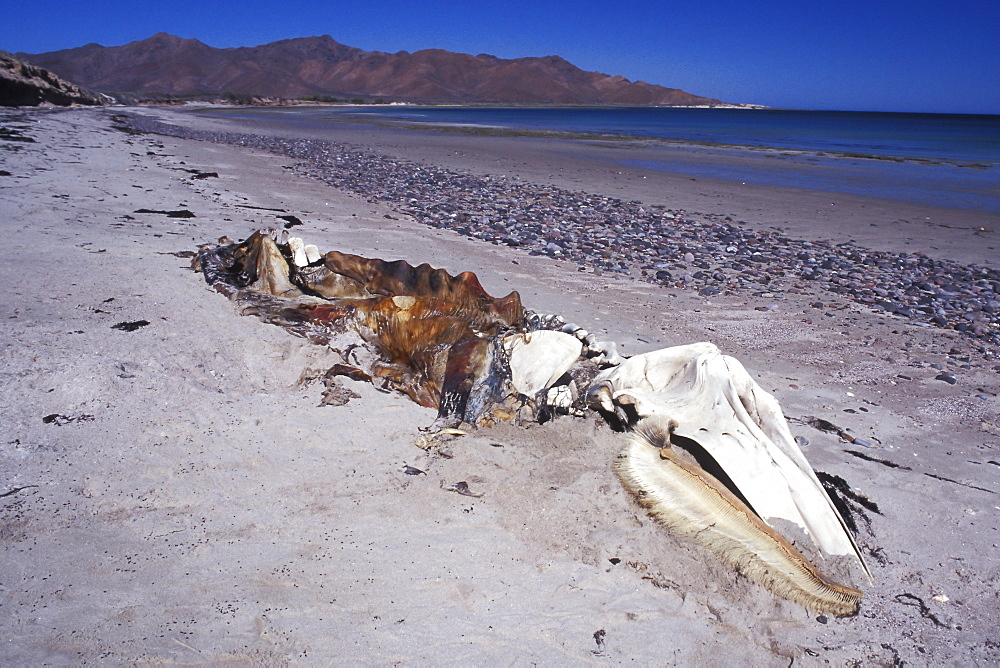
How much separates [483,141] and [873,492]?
24261 millimetres

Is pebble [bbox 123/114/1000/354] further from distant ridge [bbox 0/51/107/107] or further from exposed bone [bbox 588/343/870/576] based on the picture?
distant ridge [bbox 0/51/107/107]

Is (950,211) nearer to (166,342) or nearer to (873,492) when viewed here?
(873,492)

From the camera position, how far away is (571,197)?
38.7ft

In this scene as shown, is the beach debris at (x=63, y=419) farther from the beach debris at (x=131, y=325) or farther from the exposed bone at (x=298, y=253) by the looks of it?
the exposed bone at (x=298, y=253)

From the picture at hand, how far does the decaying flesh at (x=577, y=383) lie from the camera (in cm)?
241

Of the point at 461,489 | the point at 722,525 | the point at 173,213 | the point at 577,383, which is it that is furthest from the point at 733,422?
the point at 173,213

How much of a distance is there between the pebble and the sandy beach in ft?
4.02

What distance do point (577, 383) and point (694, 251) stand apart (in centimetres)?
523

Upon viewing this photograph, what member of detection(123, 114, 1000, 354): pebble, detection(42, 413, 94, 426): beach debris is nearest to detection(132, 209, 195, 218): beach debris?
detection(123, 114, 1000, 354): pebble

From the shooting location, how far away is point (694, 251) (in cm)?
794

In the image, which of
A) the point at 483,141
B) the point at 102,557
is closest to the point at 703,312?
the point at 102,557

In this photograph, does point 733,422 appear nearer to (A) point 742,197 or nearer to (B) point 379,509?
(B) point 379,509

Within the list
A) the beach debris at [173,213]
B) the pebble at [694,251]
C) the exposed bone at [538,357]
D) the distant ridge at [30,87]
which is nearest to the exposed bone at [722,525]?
the exposed bone at [538,357]

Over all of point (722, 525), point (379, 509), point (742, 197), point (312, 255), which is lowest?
point (379, 509)
